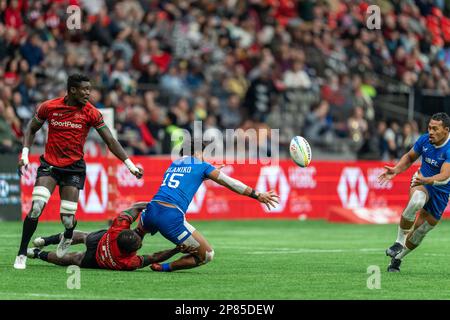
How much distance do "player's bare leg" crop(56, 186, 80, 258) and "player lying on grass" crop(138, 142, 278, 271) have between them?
100 cm

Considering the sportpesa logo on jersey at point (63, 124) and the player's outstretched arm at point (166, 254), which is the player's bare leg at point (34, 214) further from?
the player's outstretched arm at point (166, 254)

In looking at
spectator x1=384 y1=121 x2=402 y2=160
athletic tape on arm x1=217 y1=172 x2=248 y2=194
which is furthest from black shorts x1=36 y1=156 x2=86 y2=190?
spectator x1=384 y1=121 x2=402 y2=160

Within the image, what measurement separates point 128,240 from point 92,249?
78cm

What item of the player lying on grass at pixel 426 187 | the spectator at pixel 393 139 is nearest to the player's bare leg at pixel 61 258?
the player lying on grass at pixel 426 187

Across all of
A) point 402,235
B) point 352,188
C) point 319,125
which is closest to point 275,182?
point 352,188

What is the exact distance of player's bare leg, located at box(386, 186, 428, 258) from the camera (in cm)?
1525

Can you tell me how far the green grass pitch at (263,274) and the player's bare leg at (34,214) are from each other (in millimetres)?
222

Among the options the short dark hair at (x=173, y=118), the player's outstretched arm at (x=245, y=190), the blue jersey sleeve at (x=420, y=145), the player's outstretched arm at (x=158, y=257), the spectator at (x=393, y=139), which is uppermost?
the blue jersey sleeve at (x=420, y=145)

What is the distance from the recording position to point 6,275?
13805 millimetres

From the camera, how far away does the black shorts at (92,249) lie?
579 inches

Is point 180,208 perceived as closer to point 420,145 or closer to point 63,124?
point 63,124

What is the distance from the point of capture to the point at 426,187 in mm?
15453
